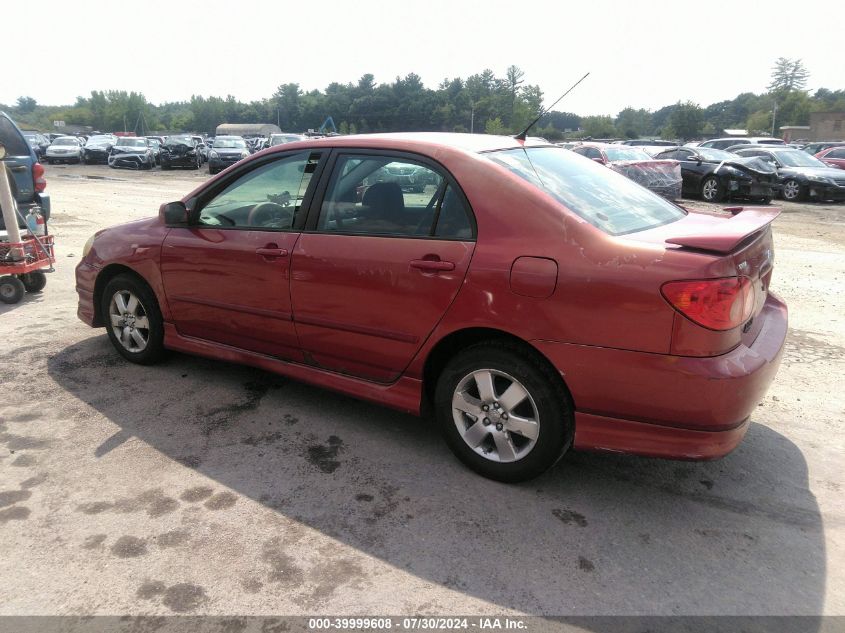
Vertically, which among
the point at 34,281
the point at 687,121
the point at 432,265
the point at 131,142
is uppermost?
the point at 687,121

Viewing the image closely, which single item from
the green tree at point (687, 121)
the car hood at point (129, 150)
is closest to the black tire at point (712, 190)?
the car hood at point (129, 150)

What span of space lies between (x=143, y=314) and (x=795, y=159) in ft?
62.7

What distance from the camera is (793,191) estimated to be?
17.6m

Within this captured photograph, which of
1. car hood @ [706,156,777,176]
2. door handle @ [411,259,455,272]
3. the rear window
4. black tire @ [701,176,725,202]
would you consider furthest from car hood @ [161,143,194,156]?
door handle @ [411,259,455,272]

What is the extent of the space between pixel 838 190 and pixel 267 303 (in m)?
18.0

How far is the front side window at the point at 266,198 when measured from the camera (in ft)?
12.5

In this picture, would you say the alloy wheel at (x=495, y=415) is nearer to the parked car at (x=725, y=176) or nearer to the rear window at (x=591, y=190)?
the rear window at (x=591, y=190)

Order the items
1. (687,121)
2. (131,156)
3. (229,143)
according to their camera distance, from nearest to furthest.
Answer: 1. (229,143)
2. (131,156)
3. (687,121)

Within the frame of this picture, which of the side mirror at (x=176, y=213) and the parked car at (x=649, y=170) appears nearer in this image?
the side mirror at (x=176, y=213)

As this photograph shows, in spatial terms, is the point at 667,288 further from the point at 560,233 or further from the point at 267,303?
the point at 267,303

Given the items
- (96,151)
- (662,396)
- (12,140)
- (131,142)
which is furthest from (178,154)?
(662,396)

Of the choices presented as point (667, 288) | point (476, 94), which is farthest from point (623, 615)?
point (476, 94)

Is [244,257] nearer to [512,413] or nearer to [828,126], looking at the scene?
[512,413]

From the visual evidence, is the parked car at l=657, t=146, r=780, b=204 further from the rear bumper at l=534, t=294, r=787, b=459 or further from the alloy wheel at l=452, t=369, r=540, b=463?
the alloy wheel at l=452, t=369, r=540, b=463
